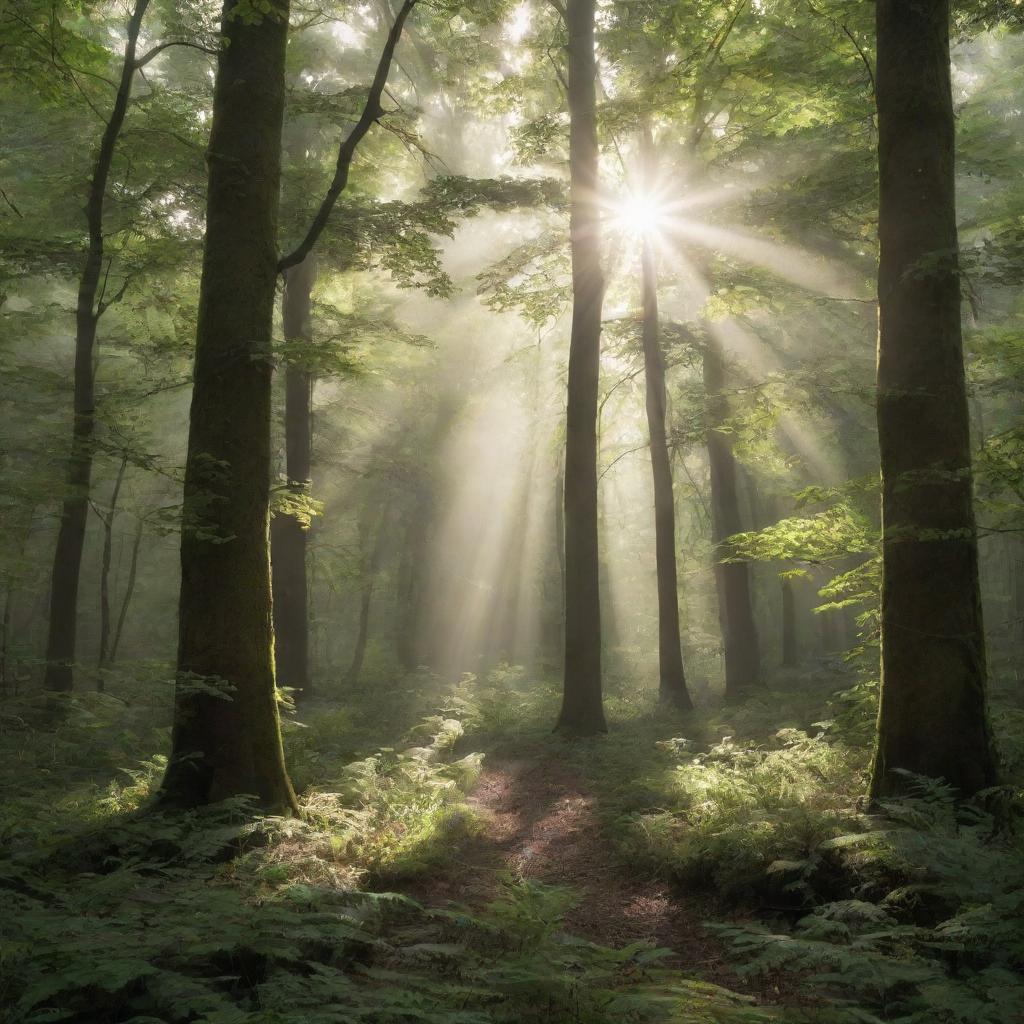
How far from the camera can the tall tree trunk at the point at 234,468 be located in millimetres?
6273

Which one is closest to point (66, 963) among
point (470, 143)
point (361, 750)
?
point (361, 750)

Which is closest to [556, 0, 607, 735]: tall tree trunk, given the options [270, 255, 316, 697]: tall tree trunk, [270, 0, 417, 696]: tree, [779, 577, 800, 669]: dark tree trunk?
[270, 0, 417, 696]: tree

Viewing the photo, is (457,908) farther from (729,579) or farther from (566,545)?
(729,579)

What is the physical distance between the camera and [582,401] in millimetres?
13094

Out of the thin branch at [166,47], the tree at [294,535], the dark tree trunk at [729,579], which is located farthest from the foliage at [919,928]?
the dark tree trunk at [729,579]

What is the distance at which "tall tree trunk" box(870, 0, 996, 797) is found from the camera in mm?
5938

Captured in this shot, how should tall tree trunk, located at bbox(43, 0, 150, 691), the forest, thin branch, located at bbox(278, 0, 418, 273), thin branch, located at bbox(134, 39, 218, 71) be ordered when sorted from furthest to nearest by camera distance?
tall tree trunk, located at bbox(43, 0, 150, 691), thin branch, located at bbox(134, 39, 218, 71), thin branch, located at bbox(278, 0, 418, 273), the forest

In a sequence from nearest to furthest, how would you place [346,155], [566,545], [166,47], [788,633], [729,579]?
1. [346,155]
2. [166,47]
3. [566,545]
4. [729,579]
5. [788,633]

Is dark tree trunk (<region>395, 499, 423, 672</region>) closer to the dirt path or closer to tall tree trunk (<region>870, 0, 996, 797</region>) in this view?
the dirt path

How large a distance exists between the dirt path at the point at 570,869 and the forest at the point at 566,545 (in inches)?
2.2

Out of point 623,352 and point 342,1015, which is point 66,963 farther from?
point 623,352

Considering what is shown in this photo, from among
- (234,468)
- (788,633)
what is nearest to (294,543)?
(234,468)

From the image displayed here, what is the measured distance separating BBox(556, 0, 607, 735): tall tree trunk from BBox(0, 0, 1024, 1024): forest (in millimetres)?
77

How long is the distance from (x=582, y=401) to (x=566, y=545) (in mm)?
2515
